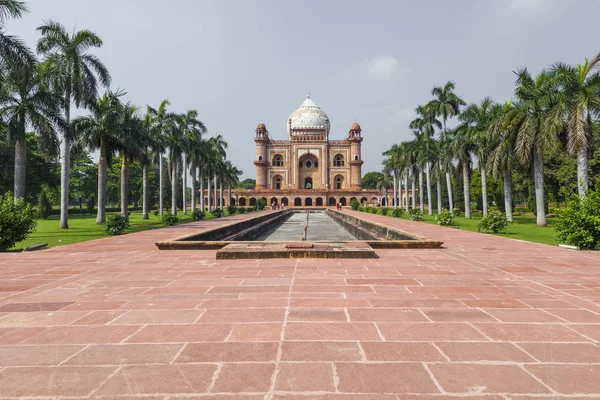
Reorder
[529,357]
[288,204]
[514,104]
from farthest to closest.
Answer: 1. [288,204]
2. [514,104]
3. [529,357]

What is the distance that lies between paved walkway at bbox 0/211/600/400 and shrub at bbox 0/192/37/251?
367cm

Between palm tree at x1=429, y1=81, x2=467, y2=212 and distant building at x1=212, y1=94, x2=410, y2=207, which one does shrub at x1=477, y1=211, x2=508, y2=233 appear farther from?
distant building at x1=212, y1=94, x2=410, y2=207

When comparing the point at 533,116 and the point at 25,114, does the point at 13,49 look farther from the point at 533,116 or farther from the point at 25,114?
the point at 533,116

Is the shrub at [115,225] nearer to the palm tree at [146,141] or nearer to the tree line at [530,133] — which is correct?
the palm tree at [146,141]

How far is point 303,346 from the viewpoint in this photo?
2529 mm

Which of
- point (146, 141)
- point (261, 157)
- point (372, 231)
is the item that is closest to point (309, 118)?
point (261, 157)

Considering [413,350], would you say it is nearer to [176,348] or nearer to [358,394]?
[358,394]

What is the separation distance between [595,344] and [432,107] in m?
26.1

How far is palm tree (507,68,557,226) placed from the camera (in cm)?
1509

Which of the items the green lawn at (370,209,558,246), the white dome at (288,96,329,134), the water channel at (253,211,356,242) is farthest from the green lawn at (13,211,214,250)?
the white dome at (288,96,329,134)

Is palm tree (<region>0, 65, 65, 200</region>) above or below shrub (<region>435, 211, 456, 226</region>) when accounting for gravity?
above

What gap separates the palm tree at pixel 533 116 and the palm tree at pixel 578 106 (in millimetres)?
688

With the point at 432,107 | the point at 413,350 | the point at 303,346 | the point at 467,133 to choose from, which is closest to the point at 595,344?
the point at 413,350

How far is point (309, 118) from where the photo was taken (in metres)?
59.3
